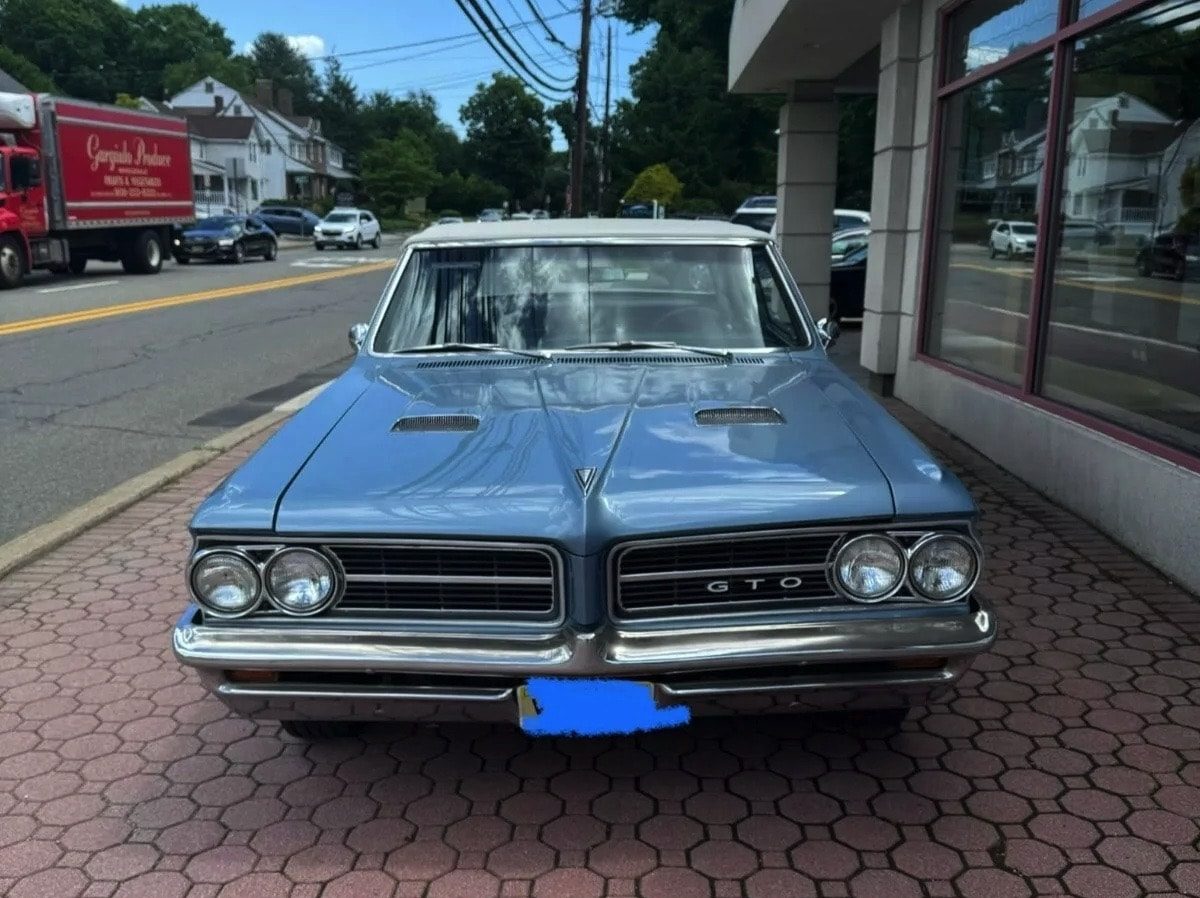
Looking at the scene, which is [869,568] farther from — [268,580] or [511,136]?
[511,136]

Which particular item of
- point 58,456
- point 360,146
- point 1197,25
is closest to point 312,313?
point 58,456

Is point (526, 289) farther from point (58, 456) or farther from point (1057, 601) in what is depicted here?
point (58, 456)

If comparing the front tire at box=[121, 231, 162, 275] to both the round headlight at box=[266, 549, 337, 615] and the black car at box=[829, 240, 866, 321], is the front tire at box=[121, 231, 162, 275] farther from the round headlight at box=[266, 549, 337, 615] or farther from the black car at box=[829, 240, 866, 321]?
the round headlight at box=[266, 549, 337, 615]

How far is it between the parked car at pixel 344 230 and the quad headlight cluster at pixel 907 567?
3947 cm

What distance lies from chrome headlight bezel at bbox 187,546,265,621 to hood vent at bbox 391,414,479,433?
702 millimetres

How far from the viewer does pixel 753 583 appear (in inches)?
110

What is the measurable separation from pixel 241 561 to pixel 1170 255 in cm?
492

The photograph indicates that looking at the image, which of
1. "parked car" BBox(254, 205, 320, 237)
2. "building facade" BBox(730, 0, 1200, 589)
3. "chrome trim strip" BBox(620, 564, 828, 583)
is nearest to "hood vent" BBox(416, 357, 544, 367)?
"chrome trim strip" BBox(620, 564, 828, 583)

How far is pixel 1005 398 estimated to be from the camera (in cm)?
695

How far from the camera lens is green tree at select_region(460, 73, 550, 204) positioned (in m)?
94.5

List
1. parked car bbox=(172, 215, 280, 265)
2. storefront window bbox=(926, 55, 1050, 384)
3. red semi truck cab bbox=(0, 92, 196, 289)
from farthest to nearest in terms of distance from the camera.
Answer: parked car bbox=(172, 215, 280, 265)
red semi truck cab bbox=(0, 92, 196, 289)
storefront window bbox=(926, 55, 1050, 384)

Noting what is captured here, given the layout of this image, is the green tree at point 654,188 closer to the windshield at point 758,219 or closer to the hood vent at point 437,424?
the windshield at point 758,219

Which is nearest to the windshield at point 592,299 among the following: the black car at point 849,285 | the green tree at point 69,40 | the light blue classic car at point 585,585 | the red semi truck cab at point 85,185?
the light blue classic car at point 585,585

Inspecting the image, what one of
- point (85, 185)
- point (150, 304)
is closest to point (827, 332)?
point (150, 304)
